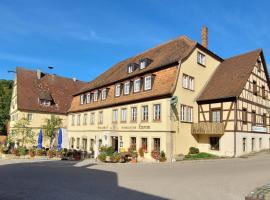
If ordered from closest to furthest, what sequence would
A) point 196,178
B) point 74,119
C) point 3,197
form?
point 3,197 < point 196,178 < point 74,119

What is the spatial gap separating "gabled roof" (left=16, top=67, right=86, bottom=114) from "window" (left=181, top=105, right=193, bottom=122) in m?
25.5

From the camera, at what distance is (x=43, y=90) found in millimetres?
46844

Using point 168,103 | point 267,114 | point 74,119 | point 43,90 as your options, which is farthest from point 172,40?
point 43,90

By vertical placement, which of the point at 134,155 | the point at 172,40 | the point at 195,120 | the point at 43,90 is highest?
the point at 172,40

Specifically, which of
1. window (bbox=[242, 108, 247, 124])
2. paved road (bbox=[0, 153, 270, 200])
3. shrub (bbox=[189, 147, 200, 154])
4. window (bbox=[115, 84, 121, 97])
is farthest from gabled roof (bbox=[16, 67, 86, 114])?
paved road (bbox=[0, 153, 270, 200])

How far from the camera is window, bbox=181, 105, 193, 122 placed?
25736 millimetres

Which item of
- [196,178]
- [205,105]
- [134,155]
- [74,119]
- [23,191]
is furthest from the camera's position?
[74,119]

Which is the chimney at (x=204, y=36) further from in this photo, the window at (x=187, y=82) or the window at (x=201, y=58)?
the window at (x=187, y=82)

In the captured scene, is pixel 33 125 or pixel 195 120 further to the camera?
pixel 33 125

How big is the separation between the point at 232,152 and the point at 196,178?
38.7 feet

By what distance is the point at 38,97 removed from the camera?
45125 mm

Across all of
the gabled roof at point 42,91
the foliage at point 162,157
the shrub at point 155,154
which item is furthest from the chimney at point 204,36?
the gabled roof at point 42,91

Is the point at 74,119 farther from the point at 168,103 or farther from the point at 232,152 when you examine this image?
the point at 232,152

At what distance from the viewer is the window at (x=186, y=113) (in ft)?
84.4
